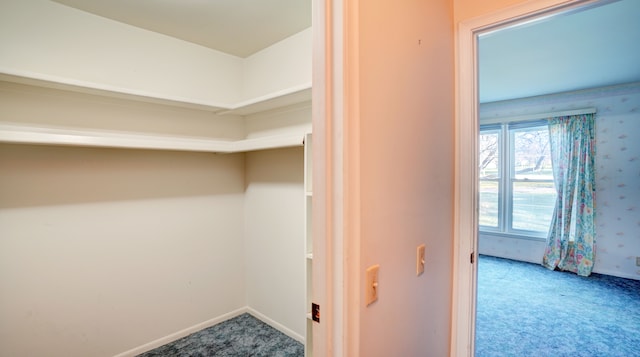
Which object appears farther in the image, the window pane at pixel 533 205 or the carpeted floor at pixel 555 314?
the window pane at pixel 533 205

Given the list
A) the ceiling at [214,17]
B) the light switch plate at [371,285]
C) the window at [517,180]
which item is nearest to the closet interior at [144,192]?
the ceiling at [214,17]

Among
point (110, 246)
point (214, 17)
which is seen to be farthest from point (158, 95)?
point (110, 246)

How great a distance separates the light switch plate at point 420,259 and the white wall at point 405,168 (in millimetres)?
27

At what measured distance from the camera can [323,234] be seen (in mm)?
752

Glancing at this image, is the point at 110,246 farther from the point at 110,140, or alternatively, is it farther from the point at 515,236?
the point at 515,236

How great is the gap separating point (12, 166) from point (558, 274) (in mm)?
5583

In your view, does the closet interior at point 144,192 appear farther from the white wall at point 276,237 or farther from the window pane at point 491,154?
the window pane at point 491,154

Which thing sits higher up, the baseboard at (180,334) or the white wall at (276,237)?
the white wall at (276,237)

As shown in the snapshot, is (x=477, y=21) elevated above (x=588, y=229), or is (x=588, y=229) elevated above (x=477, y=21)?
(x=477, y=21)

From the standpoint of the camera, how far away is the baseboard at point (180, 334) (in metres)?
2.20

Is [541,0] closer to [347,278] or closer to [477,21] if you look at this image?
[477,21]

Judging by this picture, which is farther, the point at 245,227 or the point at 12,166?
the point at 245,227

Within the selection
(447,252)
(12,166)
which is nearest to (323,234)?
(447,252)

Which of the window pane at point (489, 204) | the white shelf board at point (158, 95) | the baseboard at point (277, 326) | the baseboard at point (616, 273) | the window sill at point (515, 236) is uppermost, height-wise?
the white shelf board at point (158, 95)
